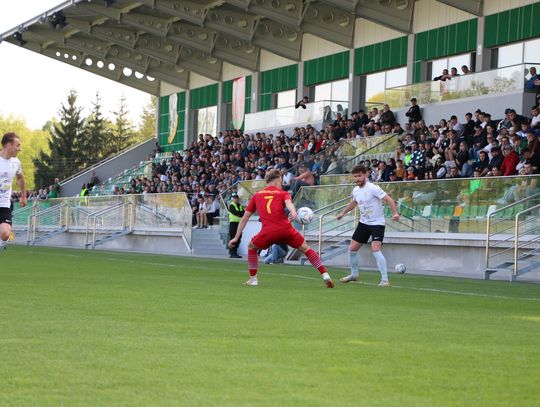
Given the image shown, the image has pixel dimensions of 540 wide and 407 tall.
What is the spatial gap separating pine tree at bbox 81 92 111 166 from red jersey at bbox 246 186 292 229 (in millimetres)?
98078

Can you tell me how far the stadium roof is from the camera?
48.0 metres

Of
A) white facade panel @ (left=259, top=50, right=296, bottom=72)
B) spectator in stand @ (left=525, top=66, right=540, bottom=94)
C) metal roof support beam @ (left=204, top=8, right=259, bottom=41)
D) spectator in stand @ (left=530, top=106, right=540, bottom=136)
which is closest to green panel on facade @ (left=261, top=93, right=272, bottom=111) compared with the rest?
white facade panel @ (left=259, top=50, right=296, bottom=72)

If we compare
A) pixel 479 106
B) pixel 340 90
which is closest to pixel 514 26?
pixel 479 106

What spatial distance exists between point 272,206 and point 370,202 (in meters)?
2.23

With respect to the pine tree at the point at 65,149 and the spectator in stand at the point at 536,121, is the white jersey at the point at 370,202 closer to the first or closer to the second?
the spectator in stand at the point at 536,121

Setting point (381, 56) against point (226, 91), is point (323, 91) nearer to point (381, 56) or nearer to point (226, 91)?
point (381, 56)

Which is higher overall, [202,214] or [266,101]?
[266,101]

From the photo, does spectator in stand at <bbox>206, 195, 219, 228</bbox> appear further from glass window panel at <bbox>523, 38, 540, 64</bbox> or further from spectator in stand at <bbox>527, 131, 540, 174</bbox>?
spectator in stand at <bbox>527, 131, 540, 174</bbox>

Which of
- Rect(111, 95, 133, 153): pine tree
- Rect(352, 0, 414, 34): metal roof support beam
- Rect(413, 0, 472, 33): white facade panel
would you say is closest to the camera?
Rect(413, 0, 472, 33): white facade panel

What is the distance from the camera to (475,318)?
12.2m

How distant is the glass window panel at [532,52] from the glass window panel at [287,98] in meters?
18.3

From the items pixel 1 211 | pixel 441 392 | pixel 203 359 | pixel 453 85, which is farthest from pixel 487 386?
pixel 453 85

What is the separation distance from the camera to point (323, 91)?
173 feet

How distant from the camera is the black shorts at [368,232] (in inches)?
747
